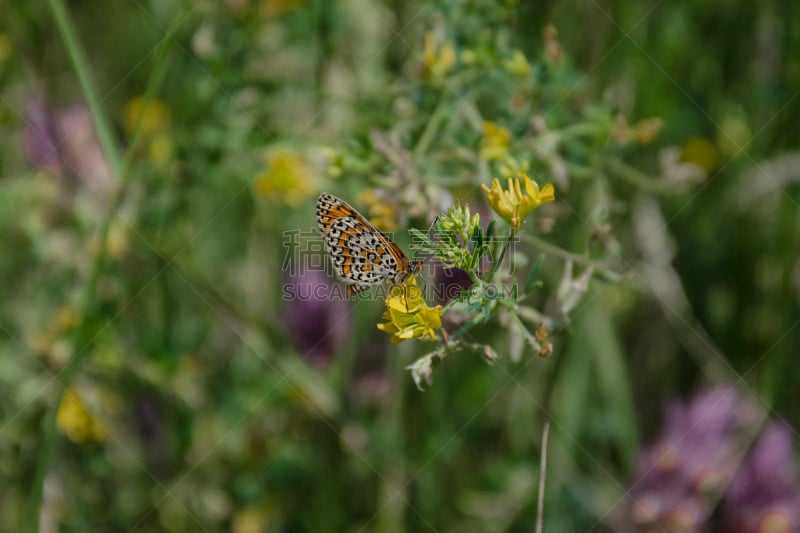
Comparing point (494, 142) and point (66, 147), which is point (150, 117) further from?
point (494, 142)

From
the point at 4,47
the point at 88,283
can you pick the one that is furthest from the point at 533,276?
the point at 4,47

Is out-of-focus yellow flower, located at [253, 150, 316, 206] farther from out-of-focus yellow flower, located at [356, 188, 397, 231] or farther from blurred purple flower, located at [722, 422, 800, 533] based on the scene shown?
blurred purple flower, located at [722, 422, 800, 533]

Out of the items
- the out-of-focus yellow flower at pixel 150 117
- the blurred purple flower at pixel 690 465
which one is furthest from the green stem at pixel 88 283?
the blurred purple flower at pixel 690 465

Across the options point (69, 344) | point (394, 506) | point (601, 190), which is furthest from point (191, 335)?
point (601, 190)

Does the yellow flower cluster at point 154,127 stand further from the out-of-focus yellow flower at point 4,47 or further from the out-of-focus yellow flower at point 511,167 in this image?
the out-of-focus yellow flower at point 511,167

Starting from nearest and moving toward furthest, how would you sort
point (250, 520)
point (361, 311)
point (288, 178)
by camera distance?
point (288, 178), point (250, 520), point (361, 311)

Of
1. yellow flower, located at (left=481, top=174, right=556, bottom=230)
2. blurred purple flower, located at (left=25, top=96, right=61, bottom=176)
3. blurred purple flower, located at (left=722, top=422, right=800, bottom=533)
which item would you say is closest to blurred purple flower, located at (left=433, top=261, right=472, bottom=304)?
yellow flower, located at (left=481, top=174, right=556, bottom=230)
